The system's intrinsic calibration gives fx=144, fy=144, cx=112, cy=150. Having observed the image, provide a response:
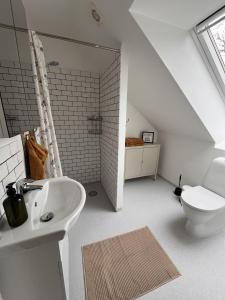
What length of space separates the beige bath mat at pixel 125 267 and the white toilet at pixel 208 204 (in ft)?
1.59

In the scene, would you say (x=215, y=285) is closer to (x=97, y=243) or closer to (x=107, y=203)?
(x=97, y=243)

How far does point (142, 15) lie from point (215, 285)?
2.24m

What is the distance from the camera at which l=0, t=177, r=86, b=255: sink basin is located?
560mm

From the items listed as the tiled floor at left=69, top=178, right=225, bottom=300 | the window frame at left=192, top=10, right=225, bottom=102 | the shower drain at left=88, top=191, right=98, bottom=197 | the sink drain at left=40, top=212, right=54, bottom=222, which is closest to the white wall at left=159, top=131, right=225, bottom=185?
the tiled floor at left=69, top=178, right=225, bottom=300

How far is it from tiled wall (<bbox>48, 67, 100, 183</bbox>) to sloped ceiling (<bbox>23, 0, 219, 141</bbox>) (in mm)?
540

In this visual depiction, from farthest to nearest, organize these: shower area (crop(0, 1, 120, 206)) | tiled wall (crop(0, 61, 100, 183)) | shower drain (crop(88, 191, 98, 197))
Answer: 1. shower drain (crop(88, 191, 98, 197))
2. tiled wall (crop(0, 61, 100, 183))
3. shower area (crop(0, 1, 120, 206))

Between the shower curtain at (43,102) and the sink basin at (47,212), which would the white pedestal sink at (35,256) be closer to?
the sink basin at (47,212)

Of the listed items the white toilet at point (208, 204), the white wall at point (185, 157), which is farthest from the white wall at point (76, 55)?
the white toilet at point (208, 204)

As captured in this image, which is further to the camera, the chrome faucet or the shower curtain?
the shower curtain

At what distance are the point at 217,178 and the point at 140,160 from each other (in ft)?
3.85

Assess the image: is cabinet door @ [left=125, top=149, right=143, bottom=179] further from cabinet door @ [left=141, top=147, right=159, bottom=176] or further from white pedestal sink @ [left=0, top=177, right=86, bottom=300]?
white pedestal sink @ [left=0, top=177, right=86, bottom=300]

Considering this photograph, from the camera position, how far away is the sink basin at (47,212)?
560mm

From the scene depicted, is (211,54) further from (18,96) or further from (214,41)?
(18,96)

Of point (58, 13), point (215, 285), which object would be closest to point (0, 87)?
point (58, 13)
